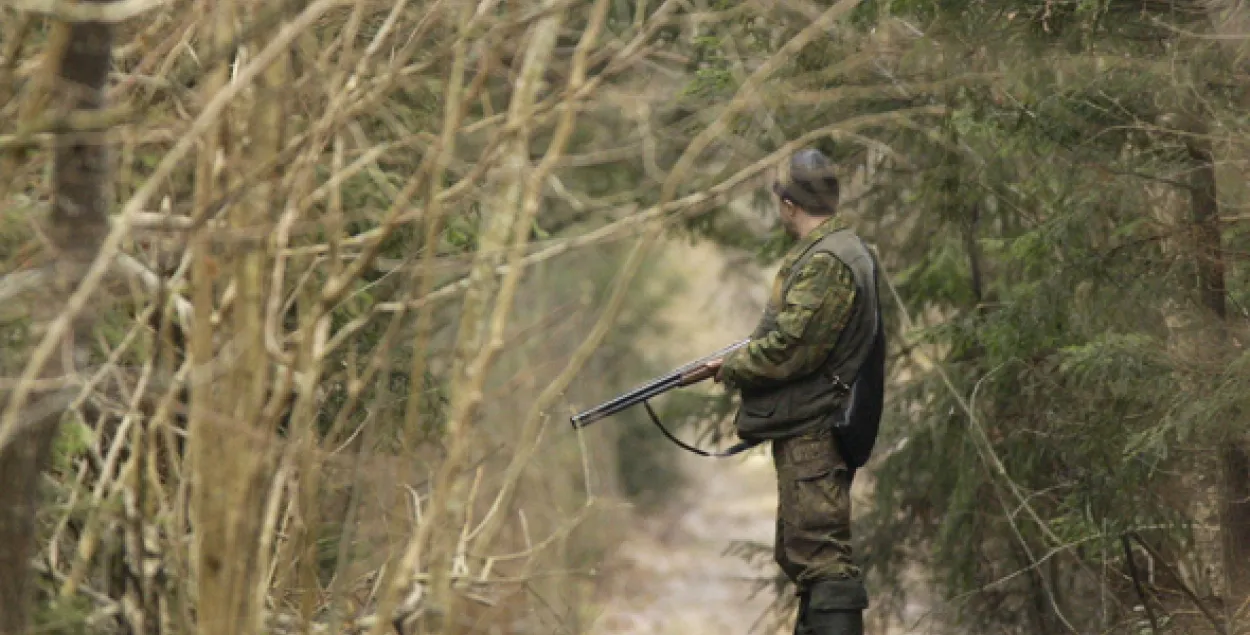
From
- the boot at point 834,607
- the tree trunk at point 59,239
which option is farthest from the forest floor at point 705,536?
the tree trunk at point 59,239

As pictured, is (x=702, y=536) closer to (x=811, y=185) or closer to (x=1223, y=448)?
(x=1223, y=448)

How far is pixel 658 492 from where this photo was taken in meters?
Result: 22.6

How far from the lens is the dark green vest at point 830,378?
6125 millimetres

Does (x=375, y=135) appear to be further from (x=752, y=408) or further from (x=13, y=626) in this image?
(x=13, y=626)

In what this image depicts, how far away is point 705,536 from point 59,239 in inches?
872

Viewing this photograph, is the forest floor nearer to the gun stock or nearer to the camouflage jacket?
the gun stock

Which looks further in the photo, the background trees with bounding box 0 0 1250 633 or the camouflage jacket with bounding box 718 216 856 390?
the camouflage jacket with bounding box 718 216 856 390

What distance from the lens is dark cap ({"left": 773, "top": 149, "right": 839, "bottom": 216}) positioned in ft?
20.0

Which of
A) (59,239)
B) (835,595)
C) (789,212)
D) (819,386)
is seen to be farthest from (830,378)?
(59,239)

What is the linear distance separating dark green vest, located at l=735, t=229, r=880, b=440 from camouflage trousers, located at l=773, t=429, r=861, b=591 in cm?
6

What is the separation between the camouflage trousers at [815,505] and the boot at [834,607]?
1.1 inches

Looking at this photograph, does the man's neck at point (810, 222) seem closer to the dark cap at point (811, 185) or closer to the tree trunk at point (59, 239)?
the dark cap at point (811, 185)

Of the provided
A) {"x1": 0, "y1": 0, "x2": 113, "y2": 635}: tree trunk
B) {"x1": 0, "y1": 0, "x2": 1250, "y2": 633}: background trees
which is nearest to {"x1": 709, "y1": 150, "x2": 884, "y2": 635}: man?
{"x1": 0, "y1": 0, "x2": 1250, "y2": 633}: background trees

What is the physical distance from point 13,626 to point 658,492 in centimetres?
1857
